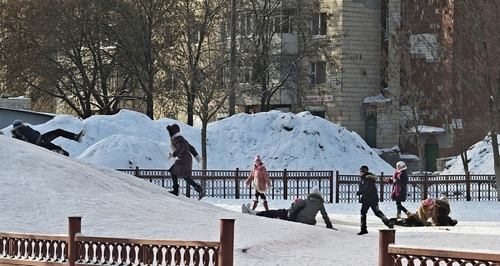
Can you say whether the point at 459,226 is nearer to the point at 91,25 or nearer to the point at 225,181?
the point at 225,181

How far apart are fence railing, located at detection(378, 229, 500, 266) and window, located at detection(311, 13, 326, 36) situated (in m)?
46.2

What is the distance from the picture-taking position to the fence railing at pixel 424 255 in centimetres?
955

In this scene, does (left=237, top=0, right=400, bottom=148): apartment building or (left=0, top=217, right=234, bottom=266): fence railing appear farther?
(left=237, top=0, right=400, bottom=148): apartment building

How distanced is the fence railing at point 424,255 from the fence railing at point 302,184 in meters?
21.0

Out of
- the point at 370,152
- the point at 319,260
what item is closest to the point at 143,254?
the point at 319,260

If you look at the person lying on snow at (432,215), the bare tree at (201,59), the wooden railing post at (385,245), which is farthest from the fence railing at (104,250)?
the bare tree at (201,59)

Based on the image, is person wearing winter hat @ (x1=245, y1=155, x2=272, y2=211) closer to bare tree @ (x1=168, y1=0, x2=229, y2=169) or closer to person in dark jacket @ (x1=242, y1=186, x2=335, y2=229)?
person in dark jacket @ (x1=242, y1=186, x2=335, y2=229)

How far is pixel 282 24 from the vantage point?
5300cm

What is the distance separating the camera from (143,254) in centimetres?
1303

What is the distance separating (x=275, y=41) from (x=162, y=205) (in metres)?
37.9

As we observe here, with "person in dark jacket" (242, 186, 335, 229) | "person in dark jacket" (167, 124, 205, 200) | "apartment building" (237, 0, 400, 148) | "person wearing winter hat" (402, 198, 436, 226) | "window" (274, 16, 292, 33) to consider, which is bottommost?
"person wearing winter hat" (402, 198, 436, 226)

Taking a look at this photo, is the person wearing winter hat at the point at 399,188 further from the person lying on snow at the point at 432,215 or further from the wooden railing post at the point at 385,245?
the wooden railing post at the point at 385,245

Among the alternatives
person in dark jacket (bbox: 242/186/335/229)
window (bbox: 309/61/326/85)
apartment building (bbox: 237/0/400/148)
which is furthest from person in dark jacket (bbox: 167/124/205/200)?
window (bbox: 309/61/326/85)

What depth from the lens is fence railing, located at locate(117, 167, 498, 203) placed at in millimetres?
32094
